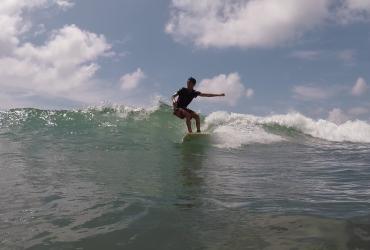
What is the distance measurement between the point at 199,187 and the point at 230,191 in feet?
1.82

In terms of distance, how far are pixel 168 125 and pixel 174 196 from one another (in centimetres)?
1425

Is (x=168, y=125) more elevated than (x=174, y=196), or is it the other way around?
(x=168, y=125)

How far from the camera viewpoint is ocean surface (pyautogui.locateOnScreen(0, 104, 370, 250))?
4531 millimetres

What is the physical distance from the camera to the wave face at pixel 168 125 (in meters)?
16.8

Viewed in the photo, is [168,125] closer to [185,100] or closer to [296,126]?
[185,100]

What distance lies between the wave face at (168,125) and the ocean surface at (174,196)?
6.43 ft

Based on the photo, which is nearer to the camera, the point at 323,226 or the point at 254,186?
the point at 323,226

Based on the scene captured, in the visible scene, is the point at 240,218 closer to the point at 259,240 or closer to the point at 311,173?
the point at 259,240

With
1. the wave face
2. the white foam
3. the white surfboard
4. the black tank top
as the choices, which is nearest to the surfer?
the black tank top

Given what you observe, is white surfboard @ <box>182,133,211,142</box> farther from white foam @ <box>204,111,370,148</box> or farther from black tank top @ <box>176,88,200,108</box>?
white foam @ <box>204,111,370,148</box>

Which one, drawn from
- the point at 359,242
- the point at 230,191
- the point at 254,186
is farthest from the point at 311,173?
the point at 359,242

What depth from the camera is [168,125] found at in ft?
67.7

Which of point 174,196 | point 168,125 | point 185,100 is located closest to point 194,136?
point 185,100

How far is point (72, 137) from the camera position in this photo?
1490cm
